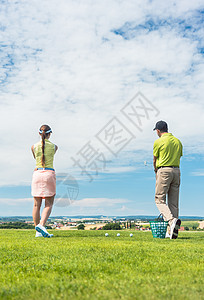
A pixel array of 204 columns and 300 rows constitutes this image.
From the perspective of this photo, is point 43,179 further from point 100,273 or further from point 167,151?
point 100,273

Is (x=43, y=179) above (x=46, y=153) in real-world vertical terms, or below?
below

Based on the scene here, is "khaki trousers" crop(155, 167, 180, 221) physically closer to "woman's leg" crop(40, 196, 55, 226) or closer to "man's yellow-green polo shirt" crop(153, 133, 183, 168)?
"man's yellow-green polo shirt" crop(153, 133, 183, 168)

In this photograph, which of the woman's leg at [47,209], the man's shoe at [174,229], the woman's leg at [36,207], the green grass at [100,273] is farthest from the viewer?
the woman's leg at [36,207]

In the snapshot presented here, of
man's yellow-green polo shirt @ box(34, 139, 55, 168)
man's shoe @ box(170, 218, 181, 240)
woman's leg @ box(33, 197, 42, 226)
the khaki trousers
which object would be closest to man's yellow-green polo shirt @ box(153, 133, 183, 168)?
the khaki trousers

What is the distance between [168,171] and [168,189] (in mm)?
456

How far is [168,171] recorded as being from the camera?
22.6 ft

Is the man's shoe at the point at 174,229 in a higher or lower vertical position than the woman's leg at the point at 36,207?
lower

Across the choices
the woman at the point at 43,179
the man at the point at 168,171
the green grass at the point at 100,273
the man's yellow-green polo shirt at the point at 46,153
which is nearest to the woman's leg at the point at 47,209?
the woman at the point at 43,179

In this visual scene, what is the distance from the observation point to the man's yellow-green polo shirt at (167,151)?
696 centimetres

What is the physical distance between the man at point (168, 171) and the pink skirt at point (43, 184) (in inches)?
94.8

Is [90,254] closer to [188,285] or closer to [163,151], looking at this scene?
[188,285]

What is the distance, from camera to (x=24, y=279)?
8.31 feet

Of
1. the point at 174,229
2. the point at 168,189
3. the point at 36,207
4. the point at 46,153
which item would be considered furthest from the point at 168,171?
the point at 36,207

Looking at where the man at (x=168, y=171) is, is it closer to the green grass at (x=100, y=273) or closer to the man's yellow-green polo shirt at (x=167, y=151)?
the man's yellow-green polo shirt at (x=167, y=151)
